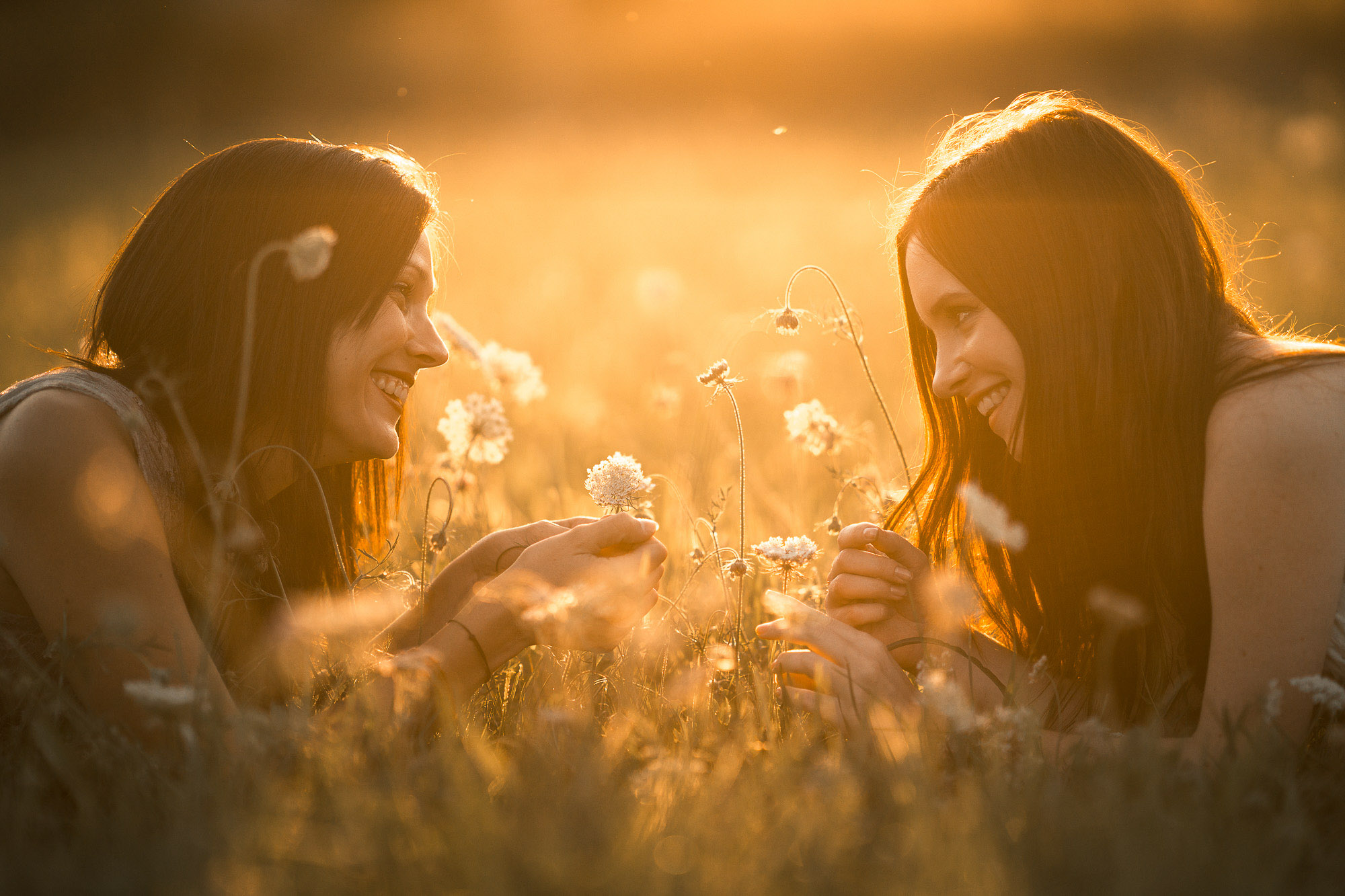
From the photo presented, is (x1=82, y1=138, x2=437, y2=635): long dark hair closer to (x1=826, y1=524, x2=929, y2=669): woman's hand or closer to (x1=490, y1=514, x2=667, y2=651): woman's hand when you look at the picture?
(x1=490, y1=514, x2=667, y2=651): woman's hand

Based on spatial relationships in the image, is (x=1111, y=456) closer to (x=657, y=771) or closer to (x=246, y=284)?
(x=657, y=771)

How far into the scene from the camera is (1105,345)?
234 cm

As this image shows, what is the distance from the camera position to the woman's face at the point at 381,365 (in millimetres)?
2580

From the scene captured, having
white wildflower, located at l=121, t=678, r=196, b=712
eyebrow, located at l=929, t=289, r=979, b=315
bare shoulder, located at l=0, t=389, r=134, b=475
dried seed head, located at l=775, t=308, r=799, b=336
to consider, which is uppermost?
eyebrow, located at l=929, t=289, r=979, b=315

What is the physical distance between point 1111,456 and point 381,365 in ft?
5.97

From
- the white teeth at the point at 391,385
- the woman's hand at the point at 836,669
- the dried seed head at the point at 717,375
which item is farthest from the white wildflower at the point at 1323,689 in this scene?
the white teeth at the point at 391,385

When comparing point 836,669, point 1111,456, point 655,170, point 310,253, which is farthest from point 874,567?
point 655,170

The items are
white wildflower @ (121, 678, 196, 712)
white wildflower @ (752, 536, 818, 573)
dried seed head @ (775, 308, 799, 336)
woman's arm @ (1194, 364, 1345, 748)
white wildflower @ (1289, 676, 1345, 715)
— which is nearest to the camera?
white wildflower @ (121, 678, 196, 712)

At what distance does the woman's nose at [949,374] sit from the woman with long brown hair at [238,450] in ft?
2.62

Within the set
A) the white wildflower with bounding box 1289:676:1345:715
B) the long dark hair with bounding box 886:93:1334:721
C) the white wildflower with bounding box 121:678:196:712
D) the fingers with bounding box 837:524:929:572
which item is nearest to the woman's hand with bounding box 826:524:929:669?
the fingers with bounding box 837:524:929:572

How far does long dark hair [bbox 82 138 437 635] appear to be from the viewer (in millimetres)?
2477

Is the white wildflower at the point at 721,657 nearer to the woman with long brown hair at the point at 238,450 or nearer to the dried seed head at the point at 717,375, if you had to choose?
the woman with long brown hair at the point at 238,450

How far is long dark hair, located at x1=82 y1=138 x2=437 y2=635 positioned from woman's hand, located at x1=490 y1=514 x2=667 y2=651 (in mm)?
446

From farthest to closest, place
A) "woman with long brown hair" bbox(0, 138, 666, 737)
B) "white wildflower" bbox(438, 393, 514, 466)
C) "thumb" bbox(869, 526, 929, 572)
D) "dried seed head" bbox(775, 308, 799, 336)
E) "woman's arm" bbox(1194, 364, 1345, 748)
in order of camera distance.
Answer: "white wildflower" bbox(438, 393, 514, 466) → "dried seed head" bbox(775, 308, 799, 336) → "thumb" bbox(869, 526, 929, 572) → "woman with long brown hair" bbox(0, 138, 666, 737) → "woman's arm" bbox(1194, 364, 1345, 748)
